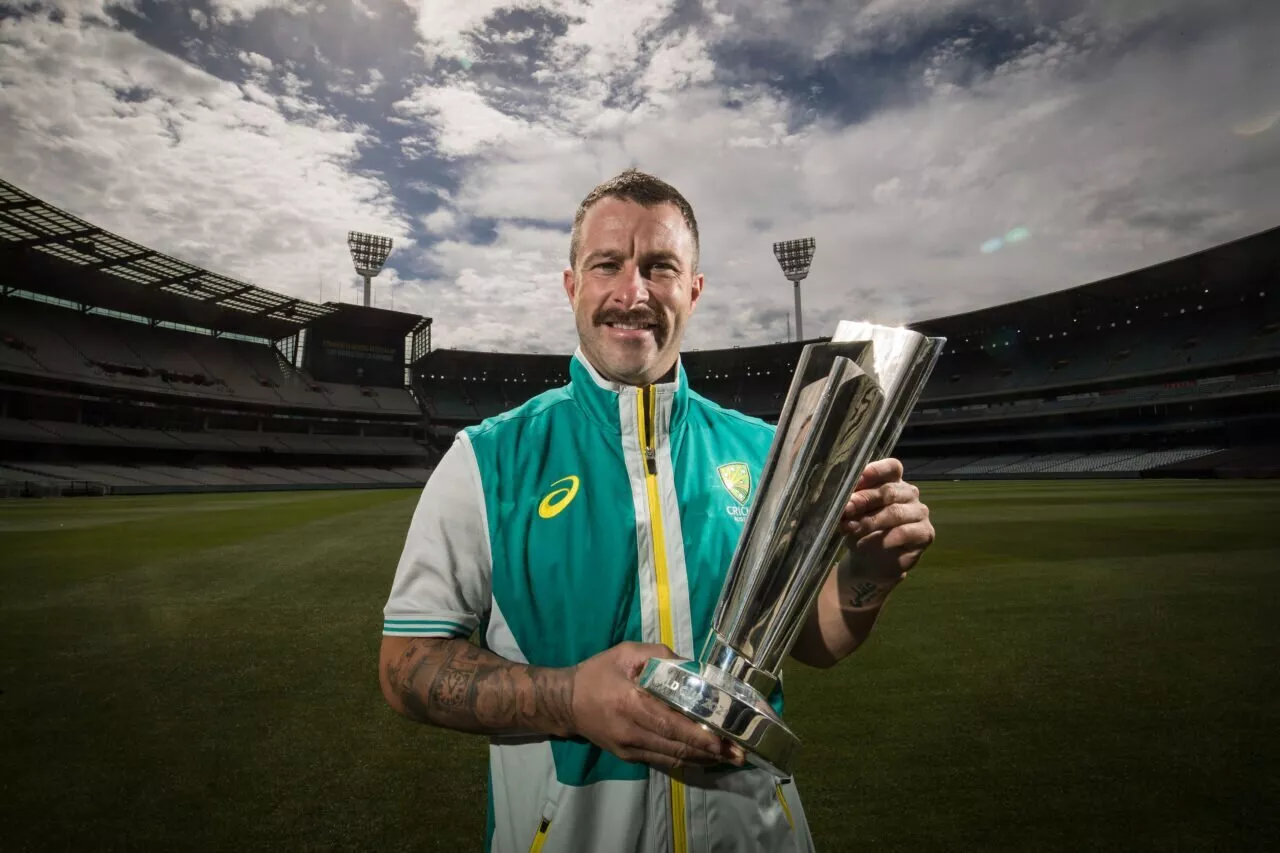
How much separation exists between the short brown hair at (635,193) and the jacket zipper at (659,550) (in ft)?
1.48

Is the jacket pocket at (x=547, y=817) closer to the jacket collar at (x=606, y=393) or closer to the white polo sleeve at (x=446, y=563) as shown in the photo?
the white polo sleeve at (x=446, y=563)

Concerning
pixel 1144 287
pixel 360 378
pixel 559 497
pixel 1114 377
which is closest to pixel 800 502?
pixel 559 497

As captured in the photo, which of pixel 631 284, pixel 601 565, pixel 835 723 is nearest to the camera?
pixel 601 565

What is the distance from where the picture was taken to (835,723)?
3.68 m

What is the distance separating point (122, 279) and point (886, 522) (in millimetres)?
55745

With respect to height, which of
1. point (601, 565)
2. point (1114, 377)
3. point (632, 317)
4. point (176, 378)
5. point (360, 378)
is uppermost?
point (1114, 377)

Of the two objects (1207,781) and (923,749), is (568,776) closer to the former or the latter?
(923,749)

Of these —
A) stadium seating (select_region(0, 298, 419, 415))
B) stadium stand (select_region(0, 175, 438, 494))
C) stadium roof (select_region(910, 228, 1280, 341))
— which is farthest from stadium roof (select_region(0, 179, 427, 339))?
stadium roof (select_region(910, 228, 1280, 341))

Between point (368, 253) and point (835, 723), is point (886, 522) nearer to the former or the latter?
point (835, 723)

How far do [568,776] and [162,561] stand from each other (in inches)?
444

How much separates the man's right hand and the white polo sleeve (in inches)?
16.9

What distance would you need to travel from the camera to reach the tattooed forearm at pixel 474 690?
3.57 feet

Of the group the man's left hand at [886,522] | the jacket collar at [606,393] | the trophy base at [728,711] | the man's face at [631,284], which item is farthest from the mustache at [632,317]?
the trophy base at [728,711]

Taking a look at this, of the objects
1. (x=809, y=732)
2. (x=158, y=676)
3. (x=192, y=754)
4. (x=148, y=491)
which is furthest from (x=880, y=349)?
(x=148, y=491)
